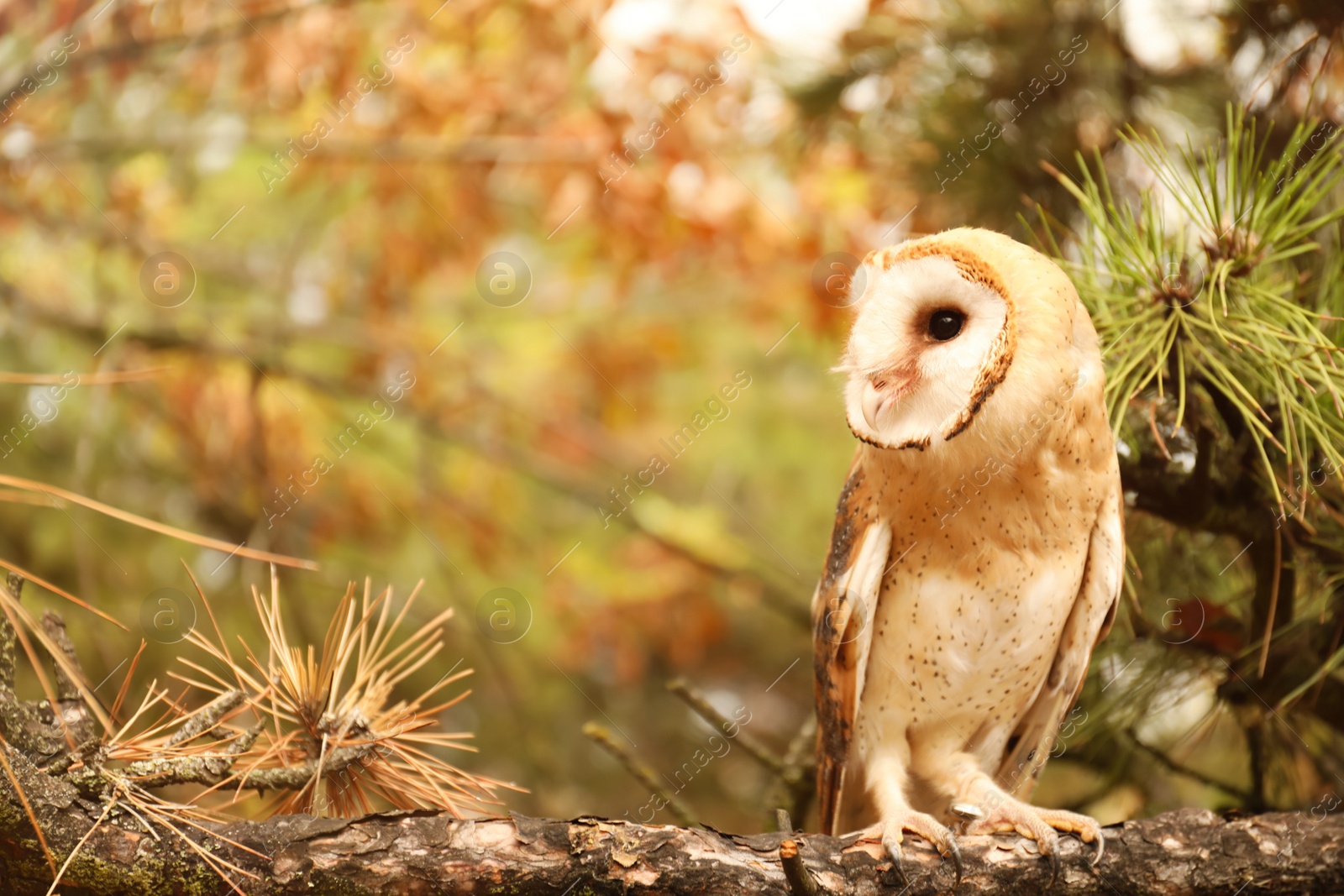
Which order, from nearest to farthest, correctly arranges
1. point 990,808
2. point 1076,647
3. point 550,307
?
1. point 990,808
2. point 1076,647
3. point 550,307

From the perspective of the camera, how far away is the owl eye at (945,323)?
144cm

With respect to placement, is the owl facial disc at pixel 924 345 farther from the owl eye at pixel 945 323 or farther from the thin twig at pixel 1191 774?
the thin twig at pixel 1191 774

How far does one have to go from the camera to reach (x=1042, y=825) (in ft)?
4.58

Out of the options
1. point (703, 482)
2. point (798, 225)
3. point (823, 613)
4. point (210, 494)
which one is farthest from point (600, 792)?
point (823, 613)

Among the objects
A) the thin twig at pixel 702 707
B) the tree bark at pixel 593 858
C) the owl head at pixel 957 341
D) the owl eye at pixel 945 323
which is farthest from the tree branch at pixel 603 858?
the owl eye at pixel 945 323

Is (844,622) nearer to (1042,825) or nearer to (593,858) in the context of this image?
(1042,825)

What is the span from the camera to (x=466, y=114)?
2.98 m

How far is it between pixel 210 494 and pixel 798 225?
2.17m

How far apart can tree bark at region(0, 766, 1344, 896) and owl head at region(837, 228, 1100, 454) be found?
61 cm

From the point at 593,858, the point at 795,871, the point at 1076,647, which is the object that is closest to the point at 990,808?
the point at 1076,647

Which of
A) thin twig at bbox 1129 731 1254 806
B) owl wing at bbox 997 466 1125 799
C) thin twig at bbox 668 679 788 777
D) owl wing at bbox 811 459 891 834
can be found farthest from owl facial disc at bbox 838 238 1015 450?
thin twig at bbox 1129 731 1254 806

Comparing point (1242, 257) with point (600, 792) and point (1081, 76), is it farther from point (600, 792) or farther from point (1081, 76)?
point (600, 792)

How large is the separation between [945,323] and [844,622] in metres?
0.54

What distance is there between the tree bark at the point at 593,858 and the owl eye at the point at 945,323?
75 centimetres
